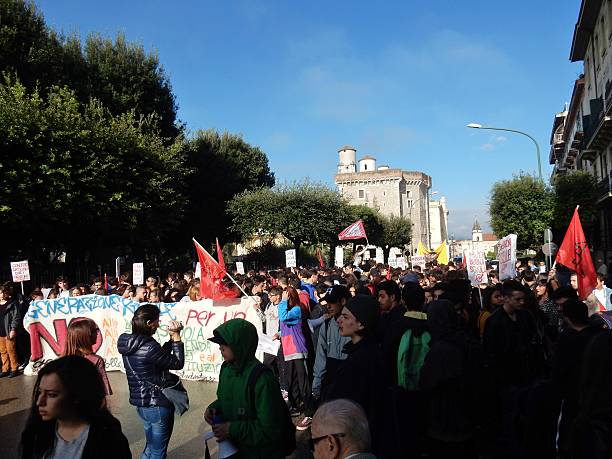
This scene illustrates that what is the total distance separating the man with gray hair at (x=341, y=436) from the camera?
2133 mm

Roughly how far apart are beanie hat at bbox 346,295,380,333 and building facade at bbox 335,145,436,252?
81266 mm

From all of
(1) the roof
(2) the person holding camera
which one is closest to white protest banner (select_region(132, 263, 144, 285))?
(2) the person holding camera

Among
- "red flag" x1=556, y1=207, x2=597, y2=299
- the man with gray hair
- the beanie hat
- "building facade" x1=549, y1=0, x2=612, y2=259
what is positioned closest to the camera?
the man with gray hair

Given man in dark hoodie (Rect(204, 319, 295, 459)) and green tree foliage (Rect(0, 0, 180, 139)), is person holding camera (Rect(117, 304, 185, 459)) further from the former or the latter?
green tree foliage (Rect(0, 0, 180, 139))

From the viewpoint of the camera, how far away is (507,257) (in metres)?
11.3

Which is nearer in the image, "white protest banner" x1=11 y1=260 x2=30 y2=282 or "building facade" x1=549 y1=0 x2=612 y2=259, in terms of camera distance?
"white protest banner" x1=11 y1=260 x2=30 y2=282

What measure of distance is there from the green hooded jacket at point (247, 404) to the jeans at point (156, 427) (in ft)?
3.78

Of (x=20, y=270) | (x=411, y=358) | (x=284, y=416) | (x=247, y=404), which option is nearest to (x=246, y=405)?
(x=247, y=404)

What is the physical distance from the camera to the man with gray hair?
84.0 inches

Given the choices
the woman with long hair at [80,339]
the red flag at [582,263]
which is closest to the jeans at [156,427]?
the woman with long hair at [80,339]

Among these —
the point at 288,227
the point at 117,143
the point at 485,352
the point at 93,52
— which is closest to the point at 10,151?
the point at 117,143

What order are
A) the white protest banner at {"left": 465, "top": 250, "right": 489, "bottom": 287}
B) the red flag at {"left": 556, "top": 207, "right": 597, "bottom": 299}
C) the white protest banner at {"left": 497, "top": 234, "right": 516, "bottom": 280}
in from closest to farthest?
the red flag at {"left": 556, "top": 207, "right": 597, "bottom": 299}
the white protest banner at {"left": 497, "top": 234, "right": 516, "bottom": 280}
the white protest banner at {"left": 465, "top": 250, "right": 489, "bottom": 287}

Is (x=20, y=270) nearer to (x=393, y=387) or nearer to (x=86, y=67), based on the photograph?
(x=393, y=387)

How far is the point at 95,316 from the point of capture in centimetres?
1070
